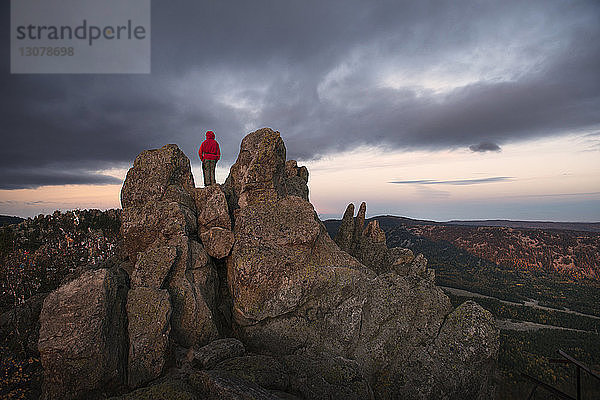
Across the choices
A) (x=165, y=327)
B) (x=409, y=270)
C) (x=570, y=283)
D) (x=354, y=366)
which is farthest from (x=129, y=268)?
(x=570, y=283)

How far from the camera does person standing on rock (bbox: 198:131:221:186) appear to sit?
22.8 metres

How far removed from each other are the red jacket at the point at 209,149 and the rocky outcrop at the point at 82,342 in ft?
39.2

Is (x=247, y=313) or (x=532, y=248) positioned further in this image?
(x=532, y=248)

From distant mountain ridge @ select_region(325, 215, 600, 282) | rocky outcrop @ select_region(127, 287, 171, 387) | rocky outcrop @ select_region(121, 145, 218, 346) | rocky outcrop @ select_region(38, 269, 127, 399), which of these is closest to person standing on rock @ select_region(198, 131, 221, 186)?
rocky outcrop @ select_region(121, 145, 218, 346)

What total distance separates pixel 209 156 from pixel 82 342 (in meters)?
14.4

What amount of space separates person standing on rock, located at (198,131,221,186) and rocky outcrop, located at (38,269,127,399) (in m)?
11.2

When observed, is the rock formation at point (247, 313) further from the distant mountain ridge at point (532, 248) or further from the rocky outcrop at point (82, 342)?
the distant mountain ridge at point (532, 248)

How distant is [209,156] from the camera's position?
22938mm

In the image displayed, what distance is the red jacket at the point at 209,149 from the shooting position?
22.8 m

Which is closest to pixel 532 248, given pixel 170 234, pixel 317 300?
pixel 317 300

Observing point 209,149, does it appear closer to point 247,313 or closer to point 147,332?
point 247,313

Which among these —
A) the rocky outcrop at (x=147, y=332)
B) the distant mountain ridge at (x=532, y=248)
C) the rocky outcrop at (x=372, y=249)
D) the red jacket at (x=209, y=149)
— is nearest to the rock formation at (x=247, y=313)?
the rocky outcrop at (x=147, y=332)

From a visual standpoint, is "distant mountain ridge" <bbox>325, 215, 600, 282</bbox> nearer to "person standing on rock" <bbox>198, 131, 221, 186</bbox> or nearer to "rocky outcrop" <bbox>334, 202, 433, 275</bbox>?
"rocky outcrop" <bbox>334, 202, 433, 275</bbox>

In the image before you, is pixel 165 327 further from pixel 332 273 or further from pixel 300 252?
pixel 332 273
